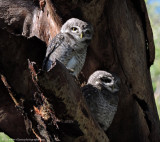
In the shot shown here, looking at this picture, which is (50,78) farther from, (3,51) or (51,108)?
(3,51)

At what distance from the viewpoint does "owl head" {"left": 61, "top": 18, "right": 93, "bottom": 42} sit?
333 cm

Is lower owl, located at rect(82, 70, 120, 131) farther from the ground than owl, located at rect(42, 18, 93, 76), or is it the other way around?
owl, located at rect(42, 18, 93, 76)

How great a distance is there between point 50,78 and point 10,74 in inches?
22.3

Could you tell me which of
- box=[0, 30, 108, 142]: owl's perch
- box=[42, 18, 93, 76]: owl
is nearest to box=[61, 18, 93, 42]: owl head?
box=[42, 18, 93, 76]: owl

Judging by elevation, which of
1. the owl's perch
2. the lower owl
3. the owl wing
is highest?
the owl wing

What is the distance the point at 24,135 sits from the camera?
3037 mm

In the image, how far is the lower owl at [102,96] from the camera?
3.41 metres

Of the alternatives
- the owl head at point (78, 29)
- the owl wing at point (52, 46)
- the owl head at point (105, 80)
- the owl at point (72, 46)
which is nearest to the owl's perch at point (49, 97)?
the owl wing at point (52, 46)

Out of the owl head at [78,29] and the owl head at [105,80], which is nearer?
the owl head at [78,29]

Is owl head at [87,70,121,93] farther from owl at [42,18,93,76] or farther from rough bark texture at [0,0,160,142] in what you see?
owl at [42,18,93,76]

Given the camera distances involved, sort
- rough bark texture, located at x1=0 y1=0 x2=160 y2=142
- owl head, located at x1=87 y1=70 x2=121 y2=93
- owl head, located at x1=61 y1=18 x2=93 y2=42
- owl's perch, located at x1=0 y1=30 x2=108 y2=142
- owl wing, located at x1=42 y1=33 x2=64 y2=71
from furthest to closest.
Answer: owl head, located at x1=87 y1=70 x2=121 y2=93 → owl head, located at x1=61 y1=18 x2=93 y2=42 → owl wing, located at x1=42 y1=33 x2=64 y2=71 → rough bark texture, located at x1=0 y1=0 x2=160 y2=142 → owl's perch, located at x1=0 y1=30 x2=108 y2=142

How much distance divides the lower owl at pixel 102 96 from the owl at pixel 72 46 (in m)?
0.25

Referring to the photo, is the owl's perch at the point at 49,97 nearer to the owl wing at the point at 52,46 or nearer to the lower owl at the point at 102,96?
the owl wing at the point at 52,46

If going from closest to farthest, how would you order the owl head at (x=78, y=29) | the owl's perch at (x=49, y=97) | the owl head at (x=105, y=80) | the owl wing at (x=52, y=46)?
the owl's perch at (x=49, y=97) < the owl wing at (x=52, y=46) < the owl head at (x=78, y=29) < the owl head at (x=105, y=80)
